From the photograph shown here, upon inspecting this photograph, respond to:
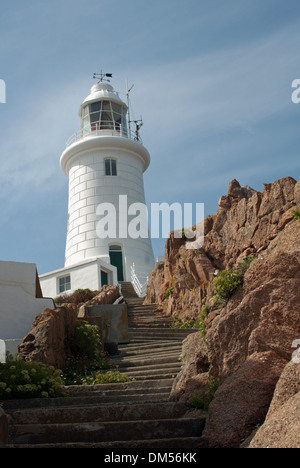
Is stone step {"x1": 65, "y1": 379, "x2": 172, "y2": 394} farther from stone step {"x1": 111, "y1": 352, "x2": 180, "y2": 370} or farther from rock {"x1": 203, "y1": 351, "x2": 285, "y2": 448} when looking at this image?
rock {"x1": 203, "y1": 351, "x2": 285, "y2": 448}

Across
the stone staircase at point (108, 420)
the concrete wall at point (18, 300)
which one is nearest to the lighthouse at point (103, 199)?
the concrete wall at point (18, 300)

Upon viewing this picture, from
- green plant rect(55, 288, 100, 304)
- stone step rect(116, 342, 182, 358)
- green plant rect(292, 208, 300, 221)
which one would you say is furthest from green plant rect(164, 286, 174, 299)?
green plant rect(292, 208, 300, 221)

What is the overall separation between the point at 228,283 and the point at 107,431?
2896 millimetres

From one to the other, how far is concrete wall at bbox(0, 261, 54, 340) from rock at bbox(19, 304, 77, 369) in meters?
1.95

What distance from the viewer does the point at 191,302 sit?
17266 mm

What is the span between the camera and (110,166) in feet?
100

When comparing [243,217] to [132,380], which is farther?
[243,217]

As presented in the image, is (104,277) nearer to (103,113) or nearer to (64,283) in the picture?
(64,283)

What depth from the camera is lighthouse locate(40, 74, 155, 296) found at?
26.8m

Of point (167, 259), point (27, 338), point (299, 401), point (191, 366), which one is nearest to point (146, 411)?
point (191, 366)

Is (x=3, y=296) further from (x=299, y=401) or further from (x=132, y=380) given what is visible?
(x=299, y=401)

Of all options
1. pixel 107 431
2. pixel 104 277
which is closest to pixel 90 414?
pixel 107 431

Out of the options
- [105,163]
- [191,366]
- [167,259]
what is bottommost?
[191,366]
